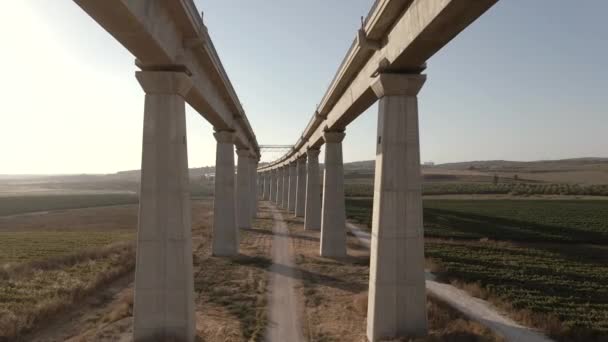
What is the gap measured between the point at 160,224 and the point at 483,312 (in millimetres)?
14784

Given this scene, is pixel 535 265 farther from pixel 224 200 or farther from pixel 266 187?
pixel 266 187

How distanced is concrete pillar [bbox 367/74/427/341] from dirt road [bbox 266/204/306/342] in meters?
3.56

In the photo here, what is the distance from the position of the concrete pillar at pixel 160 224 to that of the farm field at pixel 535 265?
14.5 meters

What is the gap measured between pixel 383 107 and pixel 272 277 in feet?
47.1

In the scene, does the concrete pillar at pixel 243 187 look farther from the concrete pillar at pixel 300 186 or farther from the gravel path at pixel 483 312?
the gravel path at pixel 483 312

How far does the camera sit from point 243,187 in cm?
4272

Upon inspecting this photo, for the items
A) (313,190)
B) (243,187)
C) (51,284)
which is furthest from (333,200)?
(51,284)

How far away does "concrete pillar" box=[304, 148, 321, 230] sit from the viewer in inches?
1590

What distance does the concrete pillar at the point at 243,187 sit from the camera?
42.7 meters

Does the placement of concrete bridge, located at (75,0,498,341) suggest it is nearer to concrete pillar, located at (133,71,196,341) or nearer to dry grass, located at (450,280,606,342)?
concrete pillar, located at (133,71,196,341)

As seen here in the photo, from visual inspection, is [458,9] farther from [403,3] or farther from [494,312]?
[494,312]

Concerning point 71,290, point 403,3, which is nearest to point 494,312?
point 403,3

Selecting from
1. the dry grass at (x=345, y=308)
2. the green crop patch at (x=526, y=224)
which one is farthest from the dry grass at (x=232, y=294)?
the green crop patch at (x=526, y=224)

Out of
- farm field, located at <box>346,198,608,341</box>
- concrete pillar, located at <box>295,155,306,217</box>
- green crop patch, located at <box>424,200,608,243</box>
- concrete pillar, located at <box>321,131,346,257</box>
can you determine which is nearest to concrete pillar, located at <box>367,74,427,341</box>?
farm field, located at <box>346,198,608,341</box>
